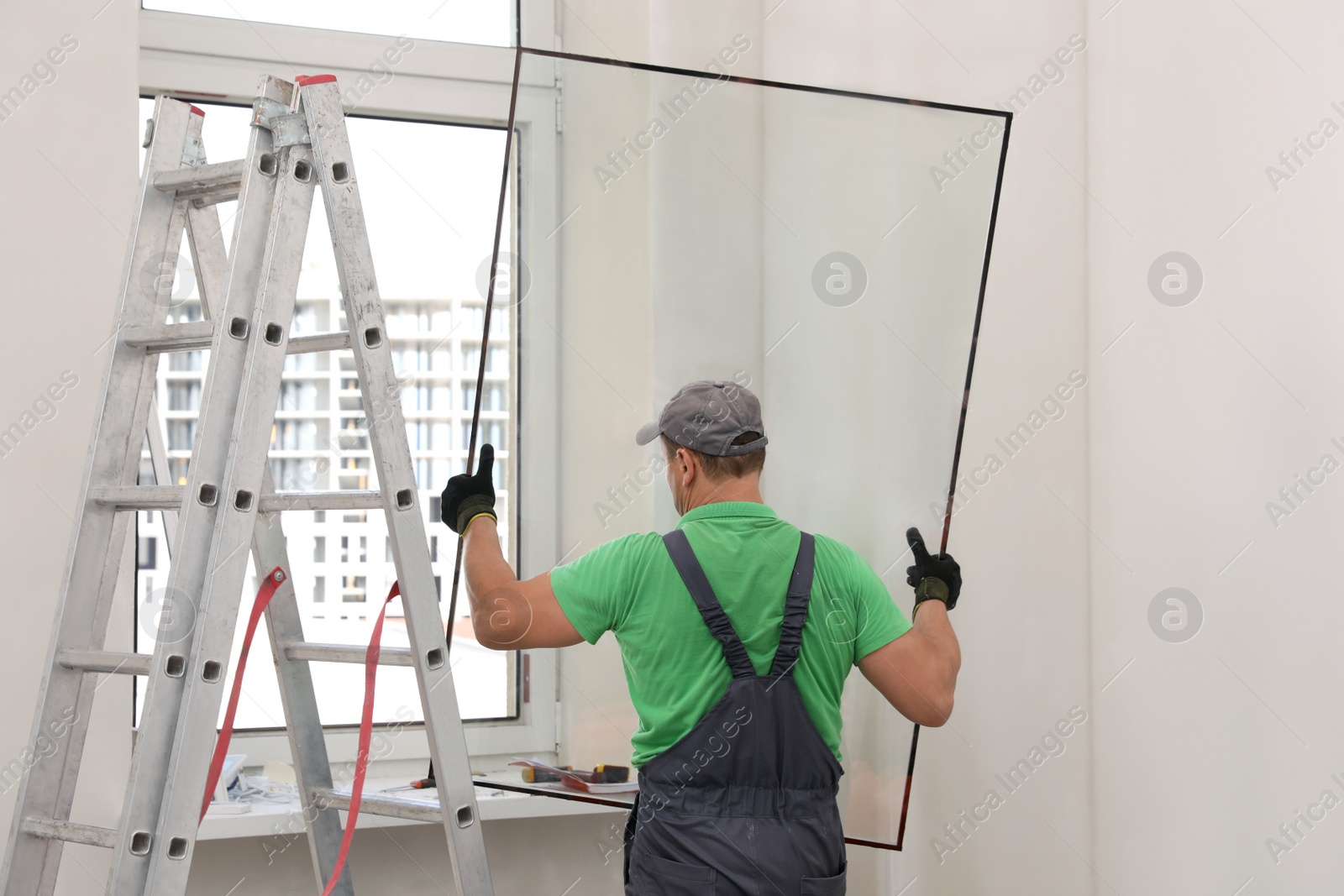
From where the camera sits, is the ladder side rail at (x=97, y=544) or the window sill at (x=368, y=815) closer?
the ladder side rail at (x=97, y=544)

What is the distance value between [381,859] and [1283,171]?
2.10 meters

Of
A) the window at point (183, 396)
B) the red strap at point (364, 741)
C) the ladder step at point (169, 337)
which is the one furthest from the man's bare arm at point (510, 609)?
the window at point (183, 396)

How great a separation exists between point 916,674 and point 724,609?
29cm

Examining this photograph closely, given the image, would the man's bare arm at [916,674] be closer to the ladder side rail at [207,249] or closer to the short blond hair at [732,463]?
the short blond hair at [732,463]

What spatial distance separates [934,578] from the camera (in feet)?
5.35

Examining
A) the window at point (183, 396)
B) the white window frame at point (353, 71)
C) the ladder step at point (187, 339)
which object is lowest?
the ladder step at point (187, 339)

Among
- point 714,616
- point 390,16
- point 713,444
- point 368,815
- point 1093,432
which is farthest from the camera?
point 390,16

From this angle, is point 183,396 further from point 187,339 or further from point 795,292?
point 795,292

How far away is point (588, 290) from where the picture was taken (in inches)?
66.4

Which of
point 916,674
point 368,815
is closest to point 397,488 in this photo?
point 916,674

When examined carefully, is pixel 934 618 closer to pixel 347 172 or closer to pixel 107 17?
pixel 347 172

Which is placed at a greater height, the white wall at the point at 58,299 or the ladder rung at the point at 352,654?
the white wall at the point at 58,299

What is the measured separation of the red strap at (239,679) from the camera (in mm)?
1301

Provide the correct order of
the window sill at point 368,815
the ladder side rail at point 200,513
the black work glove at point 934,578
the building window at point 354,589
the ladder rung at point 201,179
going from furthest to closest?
the building window at point 354,589, the window sill at point 368,815, the black work glove at point 934,578, the ladder rung at point 201,179, the ladder side rail at point 200,513
